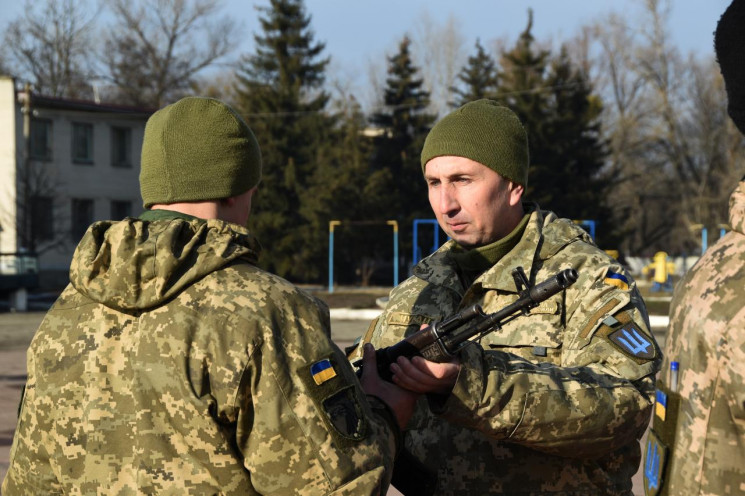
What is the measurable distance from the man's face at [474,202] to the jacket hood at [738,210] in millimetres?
1360

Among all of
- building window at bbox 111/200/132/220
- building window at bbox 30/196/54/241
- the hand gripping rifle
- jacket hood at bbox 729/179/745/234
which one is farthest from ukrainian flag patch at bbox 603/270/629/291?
building window at bbox 111/200/132/220

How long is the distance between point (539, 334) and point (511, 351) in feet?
0.39

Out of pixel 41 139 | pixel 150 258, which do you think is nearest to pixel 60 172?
pixel 41 139

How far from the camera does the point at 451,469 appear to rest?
10.2 ft

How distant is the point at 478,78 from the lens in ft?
136

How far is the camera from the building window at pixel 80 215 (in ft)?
133

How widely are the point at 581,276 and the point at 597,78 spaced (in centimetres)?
4972

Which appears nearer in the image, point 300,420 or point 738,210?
point 738,210

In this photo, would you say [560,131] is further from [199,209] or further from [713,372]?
[713,372]

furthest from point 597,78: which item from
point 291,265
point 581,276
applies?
point 581,276

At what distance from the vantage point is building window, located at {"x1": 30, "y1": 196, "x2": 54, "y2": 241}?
3475cm

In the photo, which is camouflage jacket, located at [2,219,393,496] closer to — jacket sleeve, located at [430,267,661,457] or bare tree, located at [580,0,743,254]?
jacket sleeve, located at [430,267,661,457]

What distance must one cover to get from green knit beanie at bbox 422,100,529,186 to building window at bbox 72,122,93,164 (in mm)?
39010

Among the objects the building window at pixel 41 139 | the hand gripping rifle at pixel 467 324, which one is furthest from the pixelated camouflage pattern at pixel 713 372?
the building window at pixel 41 139
